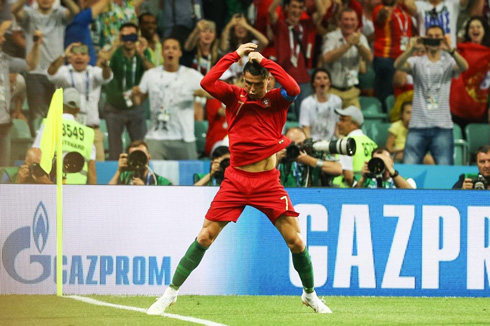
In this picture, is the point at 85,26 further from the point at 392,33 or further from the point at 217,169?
the point at 392,33

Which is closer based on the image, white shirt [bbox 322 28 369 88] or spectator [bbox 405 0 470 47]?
white shirt [bbox 322 28 369 88]

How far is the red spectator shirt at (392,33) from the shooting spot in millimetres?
15766

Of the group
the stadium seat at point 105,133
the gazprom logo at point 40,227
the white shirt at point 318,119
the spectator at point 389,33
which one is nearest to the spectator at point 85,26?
the stadium seat at point 105,133

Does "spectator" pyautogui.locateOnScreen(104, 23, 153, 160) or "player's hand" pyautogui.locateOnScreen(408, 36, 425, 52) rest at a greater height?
"player's hand" pyautogui.locateOnScreen(408, 36, 425, 52)

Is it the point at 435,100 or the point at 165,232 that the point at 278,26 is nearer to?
the point at 435,100

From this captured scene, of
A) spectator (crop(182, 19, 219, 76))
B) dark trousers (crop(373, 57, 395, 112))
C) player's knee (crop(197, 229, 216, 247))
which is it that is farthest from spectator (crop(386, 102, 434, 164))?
player's knee (crop(197, 229, 216, 247))

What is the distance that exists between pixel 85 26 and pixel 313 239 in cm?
613

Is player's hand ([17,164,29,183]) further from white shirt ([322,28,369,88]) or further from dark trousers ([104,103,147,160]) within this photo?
white shirt ([322,28,369,88])

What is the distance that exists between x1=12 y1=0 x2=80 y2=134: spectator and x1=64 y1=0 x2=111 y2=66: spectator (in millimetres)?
116

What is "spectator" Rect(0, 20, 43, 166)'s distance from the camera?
13.7 meters

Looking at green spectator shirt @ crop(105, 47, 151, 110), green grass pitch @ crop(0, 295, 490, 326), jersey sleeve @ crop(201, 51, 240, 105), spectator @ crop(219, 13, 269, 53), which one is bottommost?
green grass pitch @ crop(0, 295, 490, 326)

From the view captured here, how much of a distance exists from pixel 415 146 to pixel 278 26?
290cm

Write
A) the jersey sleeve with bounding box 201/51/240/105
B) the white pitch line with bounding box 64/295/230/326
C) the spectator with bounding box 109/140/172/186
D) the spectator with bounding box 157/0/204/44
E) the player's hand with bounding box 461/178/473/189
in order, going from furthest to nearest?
the spectator with bounding box 157/0/204/44 → the spectator with bounding box 109/140/172/186 → the player's hand with bounding box 461/178/473/189 → the jersey sleeve with bounding box 201/51/240/105 → the white pitch line with bounding box 64/295/230/326

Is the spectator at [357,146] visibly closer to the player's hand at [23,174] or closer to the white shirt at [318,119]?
the white shirt at [318,119]
